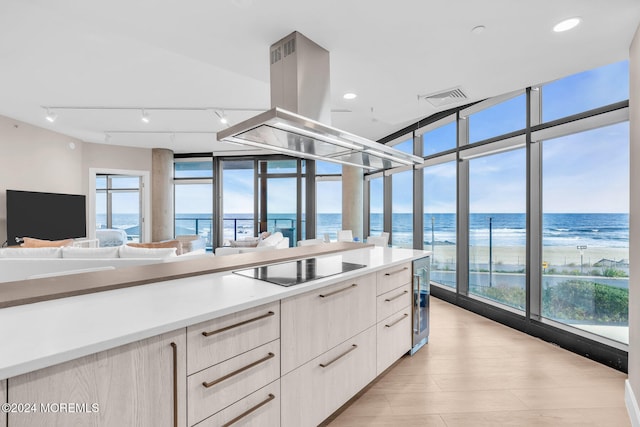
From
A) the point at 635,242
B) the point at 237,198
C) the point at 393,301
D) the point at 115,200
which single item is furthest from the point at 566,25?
the point at 115,200

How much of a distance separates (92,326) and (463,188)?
12.8 feet

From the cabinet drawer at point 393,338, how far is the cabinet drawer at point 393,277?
217 mm

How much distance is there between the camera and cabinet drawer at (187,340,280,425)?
3.34 ft

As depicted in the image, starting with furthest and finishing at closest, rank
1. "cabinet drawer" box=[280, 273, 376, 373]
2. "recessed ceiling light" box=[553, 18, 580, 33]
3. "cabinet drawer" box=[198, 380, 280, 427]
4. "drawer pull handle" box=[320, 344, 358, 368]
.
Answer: "recessed ceiling light" box=[553, 18, 580, 33], "drawer pull handle" box=[320, 344, 358, 368], "cabinet drawer" box=[280, 273, 376, 373], "cabinet drawer" box=[198, 380, 280, 427]

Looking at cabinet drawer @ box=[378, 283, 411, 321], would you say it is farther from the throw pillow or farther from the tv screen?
the tv screen

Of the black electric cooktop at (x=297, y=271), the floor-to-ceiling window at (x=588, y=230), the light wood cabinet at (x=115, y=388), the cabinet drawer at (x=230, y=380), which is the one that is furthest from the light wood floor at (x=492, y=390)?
the light wood cabinet at (x=115, y=388)

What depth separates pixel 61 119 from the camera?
15.6 feet

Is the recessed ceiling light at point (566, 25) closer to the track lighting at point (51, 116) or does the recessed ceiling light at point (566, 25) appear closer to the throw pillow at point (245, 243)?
the throw pillow at point (245, 243)

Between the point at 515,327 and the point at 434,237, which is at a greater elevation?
the point at 434,237

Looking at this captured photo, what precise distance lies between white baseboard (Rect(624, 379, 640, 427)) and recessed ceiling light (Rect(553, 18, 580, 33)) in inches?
89.4

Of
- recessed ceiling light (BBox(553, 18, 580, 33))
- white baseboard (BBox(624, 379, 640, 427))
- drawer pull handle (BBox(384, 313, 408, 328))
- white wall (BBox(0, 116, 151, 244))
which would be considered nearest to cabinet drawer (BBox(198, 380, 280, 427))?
drawer pull handle (BBox(384, 313, 408, 328))

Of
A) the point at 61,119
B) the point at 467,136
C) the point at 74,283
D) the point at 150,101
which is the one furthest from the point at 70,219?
the point at 467,136

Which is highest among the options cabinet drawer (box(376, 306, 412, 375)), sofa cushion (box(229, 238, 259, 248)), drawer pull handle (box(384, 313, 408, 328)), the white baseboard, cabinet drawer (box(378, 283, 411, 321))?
sofa cushion (box(229, 238, 259, 248))

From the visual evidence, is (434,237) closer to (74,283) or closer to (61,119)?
(74,283)
